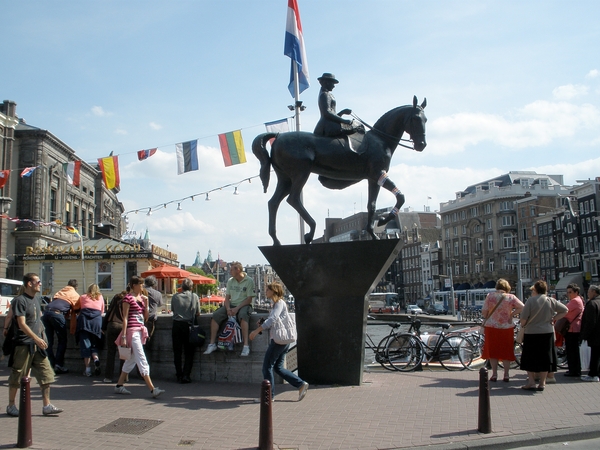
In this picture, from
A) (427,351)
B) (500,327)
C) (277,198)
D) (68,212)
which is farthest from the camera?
(68,212)

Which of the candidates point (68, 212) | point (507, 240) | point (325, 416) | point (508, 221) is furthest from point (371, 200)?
point (508, 221)

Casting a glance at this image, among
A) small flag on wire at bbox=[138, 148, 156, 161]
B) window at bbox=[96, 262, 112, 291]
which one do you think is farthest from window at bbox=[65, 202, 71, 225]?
small flag on wire at bbox=[138, 148, 156, 161]

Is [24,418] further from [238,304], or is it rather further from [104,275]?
[104,275]

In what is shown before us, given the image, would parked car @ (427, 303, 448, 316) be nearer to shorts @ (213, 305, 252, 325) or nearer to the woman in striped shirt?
shorts @ (213, 305, 252, 325)

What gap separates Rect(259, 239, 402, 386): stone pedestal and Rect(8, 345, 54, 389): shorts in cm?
405

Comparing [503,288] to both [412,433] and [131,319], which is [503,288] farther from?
[131,319]

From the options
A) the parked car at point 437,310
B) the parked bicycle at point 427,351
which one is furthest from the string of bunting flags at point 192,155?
the parked car at point 437,310

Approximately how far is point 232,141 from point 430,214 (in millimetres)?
117905

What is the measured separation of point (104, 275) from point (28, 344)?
94.3 ft

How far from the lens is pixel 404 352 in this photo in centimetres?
1295

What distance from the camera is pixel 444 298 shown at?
3561 inches

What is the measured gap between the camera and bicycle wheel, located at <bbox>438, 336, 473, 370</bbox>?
13.4 metres

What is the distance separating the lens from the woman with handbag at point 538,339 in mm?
9906

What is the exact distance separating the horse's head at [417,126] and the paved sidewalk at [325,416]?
431 cm
